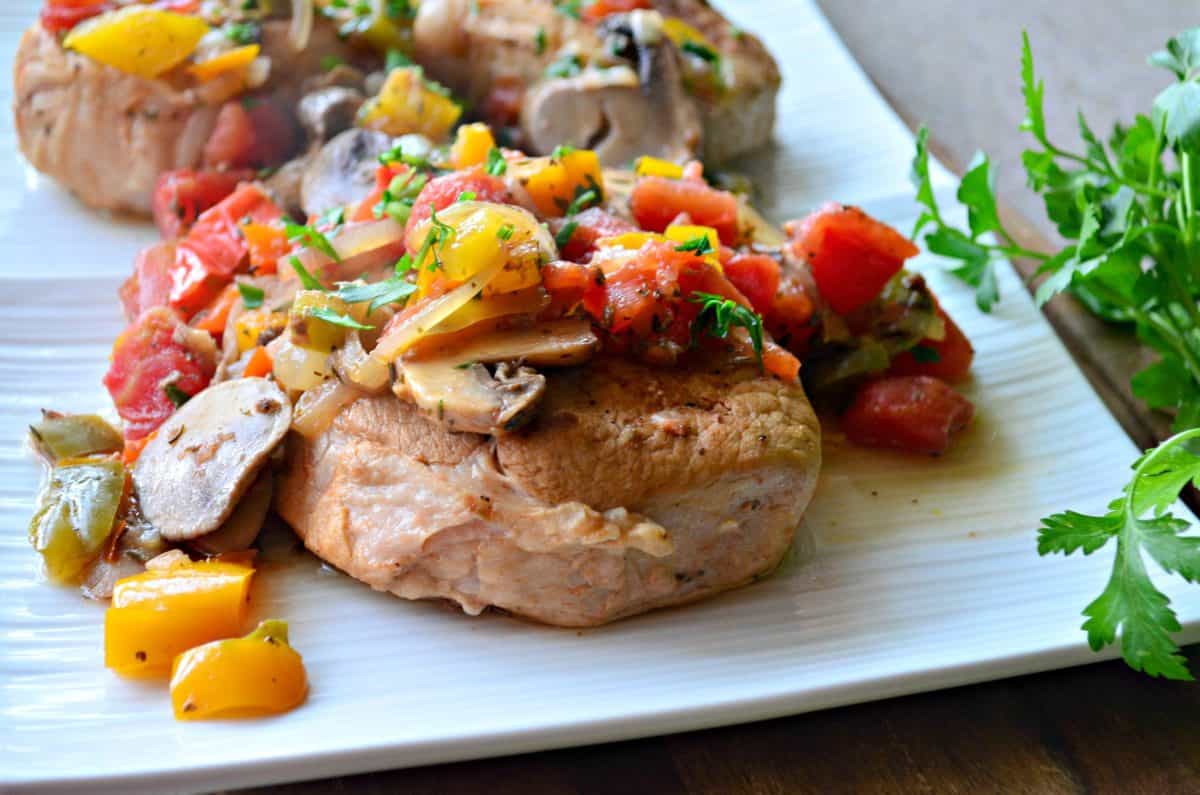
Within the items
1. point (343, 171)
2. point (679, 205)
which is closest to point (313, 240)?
point (343, 171)

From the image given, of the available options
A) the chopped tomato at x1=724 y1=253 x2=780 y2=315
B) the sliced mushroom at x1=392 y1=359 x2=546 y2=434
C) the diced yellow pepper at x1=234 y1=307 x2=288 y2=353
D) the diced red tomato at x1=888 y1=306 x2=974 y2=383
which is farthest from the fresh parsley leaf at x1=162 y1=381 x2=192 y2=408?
the diced red tomato at x1=888 y1=306 x2=974 y2=383

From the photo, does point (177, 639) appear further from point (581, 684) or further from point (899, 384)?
point (899, 384)

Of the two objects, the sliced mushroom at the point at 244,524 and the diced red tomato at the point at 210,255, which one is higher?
the diced red tomato at the point at 210,255

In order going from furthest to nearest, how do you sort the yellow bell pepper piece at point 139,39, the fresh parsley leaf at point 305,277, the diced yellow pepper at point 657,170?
the yellow bell pepper piece at point 139,39, the diced yellow pepper at point 657,170, the fresh parsley leaf at point 305,277

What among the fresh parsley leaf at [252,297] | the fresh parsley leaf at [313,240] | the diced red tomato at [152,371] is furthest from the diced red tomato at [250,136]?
the fresh parsley leaf at [313,240]

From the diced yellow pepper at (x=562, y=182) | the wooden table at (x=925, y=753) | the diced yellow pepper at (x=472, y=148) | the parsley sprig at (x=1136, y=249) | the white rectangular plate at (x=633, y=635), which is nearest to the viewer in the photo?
the white rectangular plate at (x=633, y=635)

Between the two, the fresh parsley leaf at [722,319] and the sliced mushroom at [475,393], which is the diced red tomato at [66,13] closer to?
the sliced mushroom at [475,393]

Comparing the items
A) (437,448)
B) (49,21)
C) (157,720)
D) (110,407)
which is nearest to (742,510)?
(437,448)

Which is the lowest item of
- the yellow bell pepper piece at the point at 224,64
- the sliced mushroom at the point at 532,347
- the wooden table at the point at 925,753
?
the wooden table at the point at 925,753

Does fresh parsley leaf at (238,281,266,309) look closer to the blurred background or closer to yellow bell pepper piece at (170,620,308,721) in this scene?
yellow bell pepper piece at (170,620,308,721)
